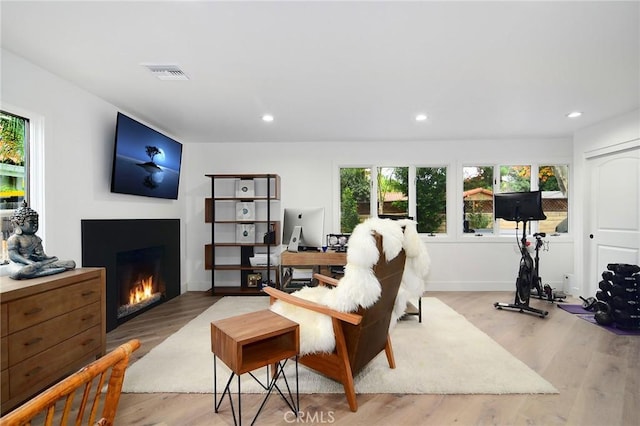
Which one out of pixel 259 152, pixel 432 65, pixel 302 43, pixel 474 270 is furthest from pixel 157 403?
pixel 474 270

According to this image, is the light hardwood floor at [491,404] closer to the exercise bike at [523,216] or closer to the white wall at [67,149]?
the exercise bike at [523,216]

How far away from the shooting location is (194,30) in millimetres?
1952

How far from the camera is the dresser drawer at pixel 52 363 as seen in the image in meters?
1.78

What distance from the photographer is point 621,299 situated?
10.6ft

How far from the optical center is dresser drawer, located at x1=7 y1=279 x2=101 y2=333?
179 cm

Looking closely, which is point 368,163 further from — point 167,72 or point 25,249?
point 25,249

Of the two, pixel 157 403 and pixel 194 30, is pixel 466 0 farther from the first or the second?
pixel 157 403

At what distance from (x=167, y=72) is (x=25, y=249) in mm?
1651

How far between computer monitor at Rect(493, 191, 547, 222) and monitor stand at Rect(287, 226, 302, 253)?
2.73m

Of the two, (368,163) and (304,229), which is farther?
(368,163)

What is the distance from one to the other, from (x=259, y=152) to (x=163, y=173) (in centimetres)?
150

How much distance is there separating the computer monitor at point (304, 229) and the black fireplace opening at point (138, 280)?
186 centimetres

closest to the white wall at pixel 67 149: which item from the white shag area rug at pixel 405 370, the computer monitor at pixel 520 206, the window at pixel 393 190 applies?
the white shag area rug at pixel 405 370

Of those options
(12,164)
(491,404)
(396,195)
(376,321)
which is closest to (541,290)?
(396,195)
